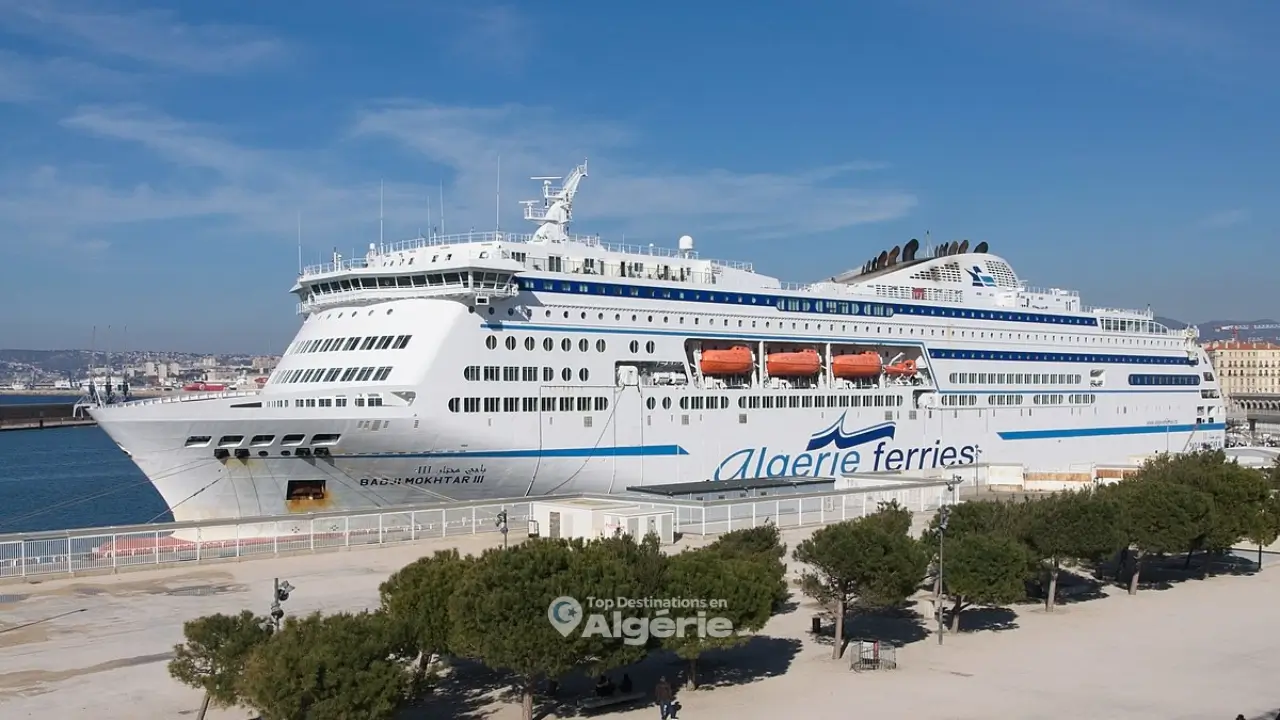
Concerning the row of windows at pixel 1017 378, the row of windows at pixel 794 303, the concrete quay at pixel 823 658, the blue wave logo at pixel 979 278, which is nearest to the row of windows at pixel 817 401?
the row of windows at pixel 794 303

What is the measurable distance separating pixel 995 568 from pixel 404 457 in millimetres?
16864

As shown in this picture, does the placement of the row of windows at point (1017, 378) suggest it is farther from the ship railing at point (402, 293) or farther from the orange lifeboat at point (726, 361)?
the ship railing at point (402, 293)

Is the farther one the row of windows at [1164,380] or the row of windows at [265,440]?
the row of windows at [1164,380]

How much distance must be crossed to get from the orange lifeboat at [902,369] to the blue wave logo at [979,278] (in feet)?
23.9

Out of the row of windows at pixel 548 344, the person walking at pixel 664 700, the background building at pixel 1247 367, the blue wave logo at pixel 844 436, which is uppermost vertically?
the background building at pixel 1247 367

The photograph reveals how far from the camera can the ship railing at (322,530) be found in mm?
27422

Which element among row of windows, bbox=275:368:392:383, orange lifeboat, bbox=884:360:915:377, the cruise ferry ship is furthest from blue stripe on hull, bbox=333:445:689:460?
orange lifeboat, bbox=884:360:915:377

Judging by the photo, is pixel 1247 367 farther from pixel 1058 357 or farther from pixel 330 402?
pixel 330 402

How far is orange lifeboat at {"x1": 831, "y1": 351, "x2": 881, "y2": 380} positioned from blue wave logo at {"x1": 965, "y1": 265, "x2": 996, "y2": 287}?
9.62 meters

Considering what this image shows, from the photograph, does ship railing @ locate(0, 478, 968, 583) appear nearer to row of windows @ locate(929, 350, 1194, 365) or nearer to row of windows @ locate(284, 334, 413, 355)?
row of windows @ locate(284, 334, 413, 355)

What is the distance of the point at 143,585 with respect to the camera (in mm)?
26109

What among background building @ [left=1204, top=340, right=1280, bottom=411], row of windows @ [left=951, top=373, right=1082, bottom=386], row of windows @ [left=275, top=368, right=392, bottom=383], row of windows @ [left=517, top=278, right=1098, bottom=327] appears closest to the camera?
row of windows @ [left=275, top=368, right=392, bottom=383]

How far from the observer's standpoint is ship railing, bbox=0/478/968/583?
27.4m

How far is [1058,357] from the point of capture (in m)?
54.9
